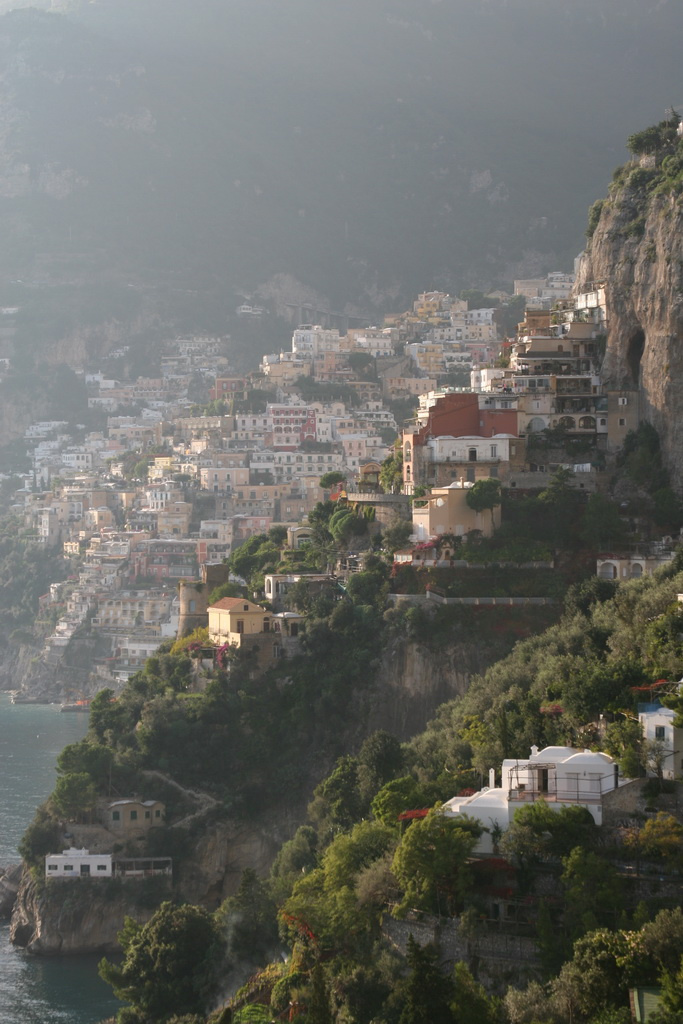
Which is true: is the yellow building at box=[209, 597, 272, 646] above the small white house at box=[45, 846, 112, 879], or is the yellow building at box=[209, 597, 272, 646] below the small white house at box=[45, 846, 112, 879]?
above

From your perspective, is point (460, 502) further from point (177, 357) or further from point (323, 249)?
point (323, 249)

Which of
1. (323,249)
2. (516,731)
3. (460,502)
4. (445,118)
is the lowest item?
(516,731)

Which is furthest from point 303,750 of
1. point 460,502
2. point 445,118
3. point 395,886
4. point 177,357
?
point 445,118

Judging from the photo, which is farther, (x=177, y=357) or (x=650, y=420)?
(x=177, y=357)

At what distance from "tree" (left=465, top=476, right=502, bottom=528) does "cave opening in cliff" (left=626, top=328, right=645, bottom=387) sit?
632 centimetres

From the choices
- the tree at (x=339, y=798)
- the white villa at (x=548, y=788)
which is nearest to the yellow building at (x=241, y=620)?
the tree at (x=339, y=798)

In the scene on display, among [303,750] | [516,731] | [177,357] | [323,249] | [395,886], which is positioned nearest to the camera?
[395,886]

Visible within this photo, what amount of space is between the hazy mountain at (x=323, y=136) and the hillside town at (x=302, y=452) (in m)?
28.4

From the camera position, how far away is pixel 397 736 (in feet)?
175

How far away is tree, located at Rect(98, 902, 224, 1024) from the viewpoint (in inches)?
1718

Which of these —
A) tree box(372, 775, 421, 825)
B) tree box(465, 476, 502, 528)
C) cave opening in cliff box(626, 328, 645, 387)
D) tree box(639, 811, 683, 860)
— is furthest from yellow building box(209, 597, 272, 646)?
tree box(639, 811, 683, 860)

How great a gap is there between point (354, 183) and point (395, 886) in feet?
462

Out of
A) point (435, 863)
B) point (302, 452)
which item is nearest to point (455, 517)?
point (435, 863)

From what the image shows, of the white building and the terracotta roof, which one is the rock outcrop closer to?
the terracotta roof
